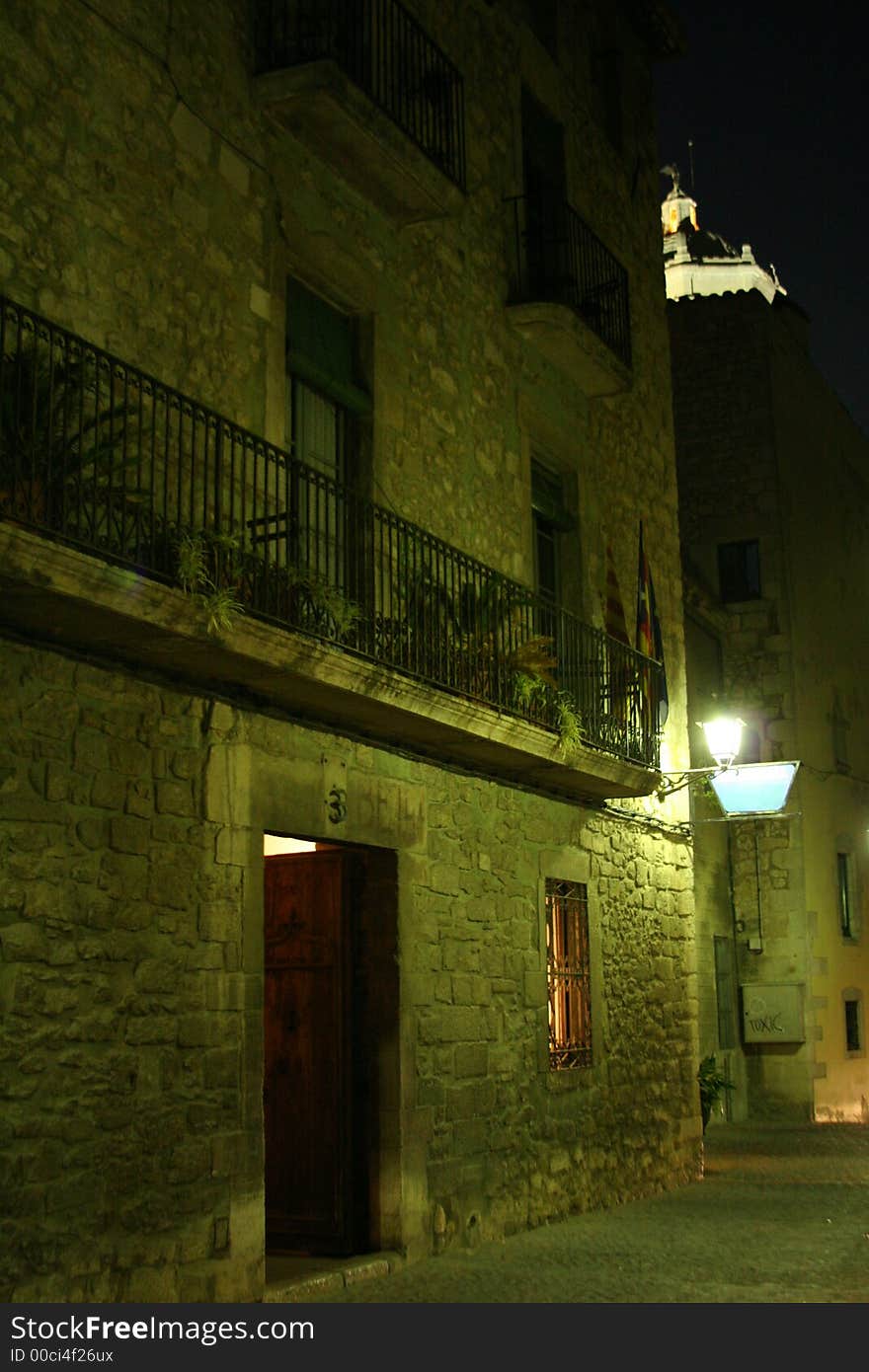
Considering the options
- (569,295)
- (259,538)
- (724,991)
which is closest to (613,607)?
(569,295)

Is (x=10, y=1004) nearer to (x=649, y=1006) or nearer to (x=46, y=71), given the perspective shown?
(x=46, y=71)

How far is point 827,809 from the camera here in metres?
21.5

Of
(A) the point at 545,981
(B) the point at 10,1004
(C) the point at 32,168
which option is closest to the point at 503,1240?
(A) the point at 545,981

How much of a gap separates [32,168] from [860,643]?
1977 cm

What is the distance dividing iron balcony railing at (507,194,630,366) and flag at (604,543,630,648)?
5.60 feet

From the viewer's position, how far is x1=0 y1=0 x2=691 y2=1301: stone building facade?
6551mm

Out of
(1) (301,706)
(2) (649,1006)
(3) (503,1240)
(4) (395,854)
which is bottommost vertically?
(3) (503,1240)

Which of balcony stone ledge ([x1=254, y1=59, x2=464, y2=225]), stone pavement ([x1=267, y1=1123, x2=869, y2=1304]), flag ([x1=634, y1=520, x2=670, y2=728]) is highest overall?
balcony stone ledge ([x1=254, y1=59, x2=464, y2=225])

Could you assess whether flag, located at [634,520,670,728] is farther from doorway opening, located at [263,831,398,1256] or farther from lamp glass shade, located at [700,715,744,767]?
doorway opening, located at [263,831,398,1256]

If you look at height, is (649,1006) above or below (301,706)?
below

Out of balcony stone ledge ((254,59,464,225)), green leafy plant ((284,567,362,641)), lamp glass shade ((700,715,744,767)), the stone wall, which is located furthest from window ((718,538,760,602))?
green leafy plant ((284,567,362,641))

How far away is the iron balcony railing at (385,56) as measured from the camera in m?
8.70

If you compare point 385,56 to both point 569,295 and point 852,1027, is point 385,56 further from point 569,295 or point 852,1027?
point 852,1027

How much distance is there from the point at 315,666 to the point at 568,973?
458 centimetres
